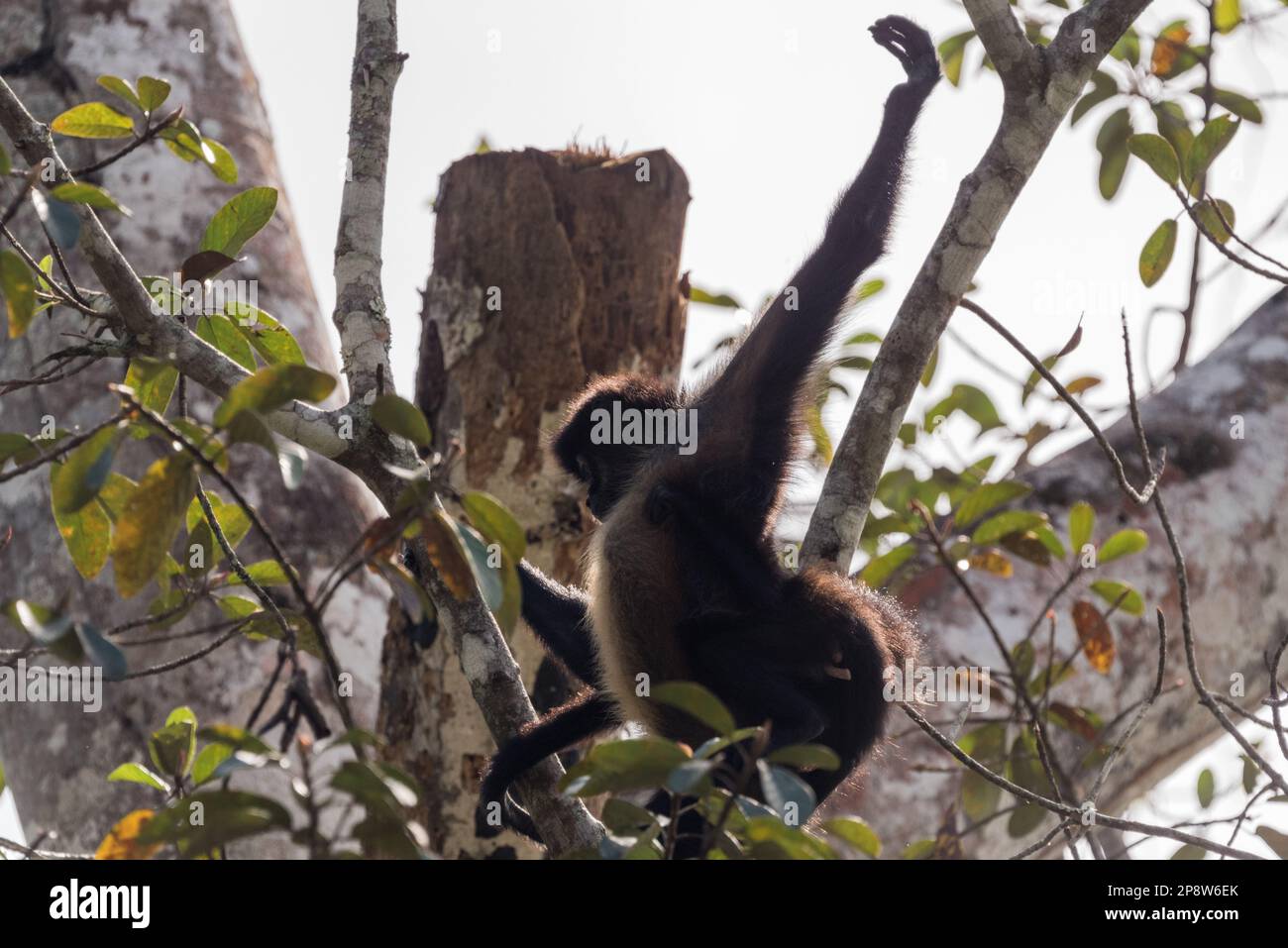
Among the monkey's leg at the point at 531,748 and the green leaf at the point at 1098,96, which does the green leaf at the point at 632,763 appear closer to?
the monkey's leg at the point at 531,748

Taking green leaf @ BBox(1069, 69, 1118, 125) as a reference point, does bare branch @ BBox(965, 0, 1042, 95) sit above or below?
below

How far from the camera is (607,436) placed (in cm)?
389

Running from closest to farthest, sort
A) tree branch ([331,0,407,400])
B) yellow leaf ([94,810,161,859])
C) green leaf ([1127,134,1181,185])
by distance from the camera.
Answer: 1. yellow leaf ([94,810,161,859])
2. tree branch ([331,0,407,400])
3. green leaf ([1127,134,1181,185])

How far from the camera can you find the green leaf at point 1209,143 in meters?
3.43

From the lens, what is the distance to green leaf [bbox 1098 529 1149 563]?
4.07m

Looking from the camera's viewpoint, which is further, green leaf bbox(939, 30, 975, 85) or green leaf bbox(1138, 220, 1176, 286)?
green leaf bbox(939, 30, 975, 85)

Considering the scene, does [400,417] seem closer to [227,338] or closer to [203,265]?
[203,265]

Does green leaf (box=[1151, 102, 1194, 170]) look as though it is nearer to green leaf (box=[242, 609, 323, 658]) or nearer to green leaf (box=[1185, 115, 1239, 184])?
green leaf (box=[1185, 115, 1239, 184])

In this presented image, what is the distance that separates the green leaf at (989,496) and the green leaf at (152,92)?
249cm

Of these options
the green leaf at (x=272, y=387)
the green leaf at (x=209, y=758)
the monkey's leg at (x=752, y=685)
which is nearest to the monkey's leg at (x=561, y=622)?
the monkey's leg at (x=752, y=685)

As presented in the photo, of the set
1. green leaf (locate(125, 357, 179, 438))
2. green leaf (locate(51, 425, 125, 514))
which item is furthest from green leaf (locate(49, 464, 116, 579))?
green leaf (locate(51, 425, 125, 514))
